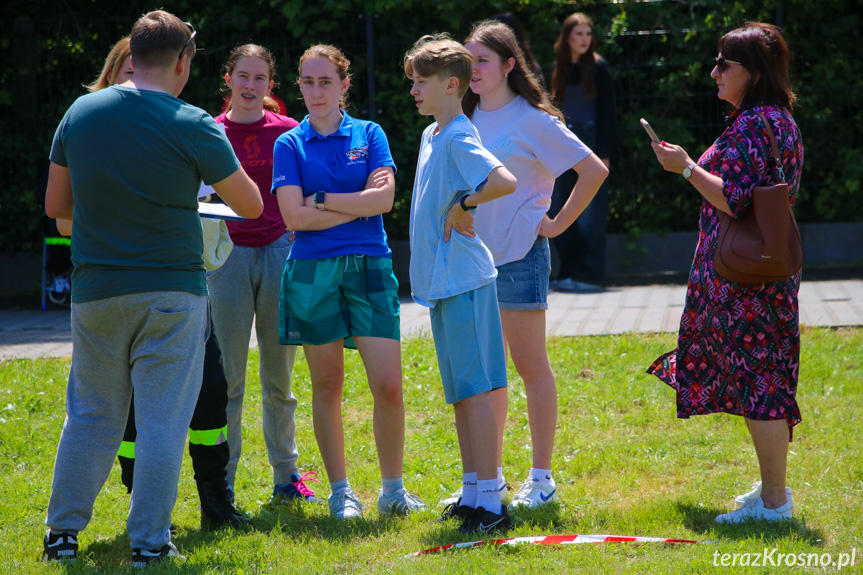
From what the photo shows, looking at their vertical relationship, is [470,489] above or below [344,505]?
above

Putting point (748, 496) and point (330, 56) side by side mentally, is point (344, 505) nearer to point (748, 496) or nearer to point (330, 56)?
point (748, 496)

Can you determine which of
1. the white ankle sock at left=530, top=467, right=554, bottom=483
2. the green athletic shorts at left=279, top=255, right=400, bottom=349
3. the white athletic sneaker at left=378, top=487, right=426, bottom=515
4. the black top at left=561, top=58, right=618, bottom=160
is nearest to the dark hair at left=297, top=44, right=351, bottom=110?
the green athletic shorts at left=279, top=255, right=400, bottom=349

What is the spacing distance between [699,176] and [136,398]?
236cm

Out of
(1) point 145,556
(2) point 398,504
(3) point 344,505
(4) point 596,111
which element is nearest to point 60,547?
(1) point 145,556

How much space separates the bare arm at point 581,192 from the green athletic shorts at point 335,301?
75 centimetres

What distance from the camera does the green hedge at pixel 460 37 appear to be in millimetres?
9656

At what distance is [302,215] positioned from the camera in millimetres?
3863

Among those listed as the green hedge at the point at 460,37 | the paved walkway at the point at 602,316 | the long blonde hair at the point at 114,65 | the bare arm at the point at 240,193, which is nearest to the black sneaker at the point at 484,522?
the bare arm at the point at 240,193

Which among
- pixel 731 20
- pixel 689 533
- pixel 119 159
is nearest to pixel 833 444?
pixel 689 533

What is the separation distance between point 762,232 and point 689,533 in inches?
48.8

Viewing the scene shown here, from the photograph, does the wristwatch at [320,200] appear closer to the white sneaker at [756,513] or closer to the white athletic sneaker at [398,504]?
the white athletic sneaker at [398,504]

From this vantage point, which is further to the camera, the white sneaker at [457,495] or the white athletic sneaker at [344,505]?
the white athletic sneaker at [344,505]

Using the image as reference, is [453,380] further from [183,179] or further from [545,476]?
[183,179]

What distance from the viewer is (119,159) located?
3.23 meters
